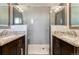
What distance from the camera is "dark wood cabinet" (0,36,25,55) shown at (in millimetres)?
1243

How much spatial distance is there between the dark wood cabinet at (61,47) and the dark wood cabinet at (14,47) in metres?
0.29

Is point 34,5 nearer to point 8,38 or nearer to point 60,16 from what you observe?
point 60,16

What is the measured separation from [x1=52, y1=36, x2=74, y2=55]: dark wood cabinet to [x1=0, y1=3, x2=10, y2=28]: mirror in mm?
465

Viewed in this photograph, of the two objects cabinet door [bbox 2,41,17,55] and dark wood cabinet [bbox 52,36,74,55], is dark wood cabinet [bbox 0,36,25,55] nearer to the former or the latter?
cabinet door [bbox 2,41,17,55]

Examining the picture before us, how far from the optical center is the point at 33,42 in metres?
1.28

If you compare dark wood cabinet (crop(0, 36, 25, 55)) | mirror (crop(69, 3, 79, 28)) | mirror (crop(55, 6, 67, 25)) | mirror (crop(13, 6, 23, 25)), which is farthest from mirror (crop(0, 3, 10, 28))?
mirror (crop(69, 3, 79, 28))

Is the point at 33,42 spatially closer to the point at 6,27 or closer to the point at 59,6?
the point at 6,27

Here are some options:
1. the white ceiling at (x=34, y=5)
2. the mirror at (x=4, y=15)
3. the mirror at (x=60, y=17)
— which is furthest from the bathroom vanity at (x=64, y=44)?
the mirror at (x=4, y=15)

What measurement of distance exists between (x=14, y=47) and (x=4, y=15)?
308 millimetres

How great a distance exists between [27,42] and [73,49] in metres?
0.42

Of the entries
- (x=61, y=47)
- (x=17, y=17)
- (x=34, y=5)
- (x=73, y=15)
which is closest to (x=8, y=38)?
(x=17, y=17)

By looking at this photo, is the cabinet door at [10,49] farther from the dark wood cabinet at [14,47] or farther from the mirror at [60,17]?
the mirror at [60,17]

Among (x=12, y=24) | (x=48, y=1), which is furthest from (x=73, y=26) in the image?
(x=12, y=24)

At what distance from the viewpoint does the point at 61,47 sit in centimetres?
129
